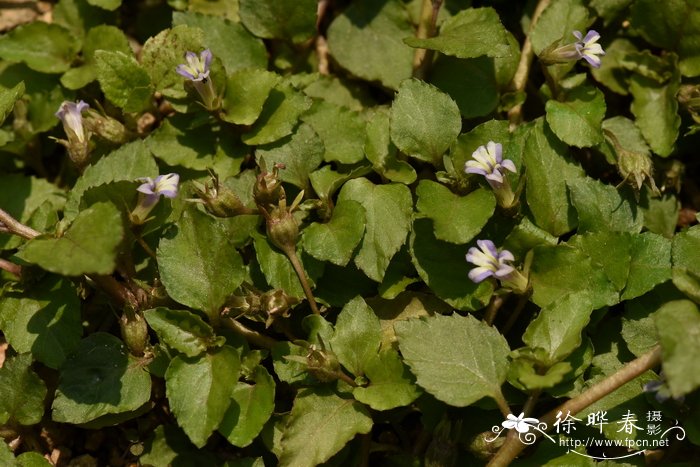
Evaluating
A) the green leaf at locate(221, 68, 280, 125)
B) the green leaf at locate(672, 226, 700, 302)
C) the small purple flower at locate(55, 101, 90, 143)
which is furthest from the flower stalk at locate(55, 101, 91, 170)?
the green leaf at locate(672, 226, 700, 302)

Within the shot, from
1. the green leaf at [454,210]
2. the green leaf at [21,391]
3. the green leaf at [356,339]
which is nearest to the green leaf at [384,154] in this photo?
the green leaf at [454,210]

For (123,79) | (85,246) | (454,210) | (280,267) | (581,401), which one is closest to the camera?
(85,246)

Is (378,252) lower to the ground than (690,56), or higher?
lower

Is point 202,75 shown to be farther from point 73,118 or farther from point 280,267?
point 280,267

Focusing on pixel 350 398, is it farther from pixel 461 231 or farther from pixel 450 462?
pixel 461 231

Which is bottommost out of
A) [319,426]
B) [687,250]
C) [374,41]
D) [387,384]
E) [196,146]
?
[319,426]

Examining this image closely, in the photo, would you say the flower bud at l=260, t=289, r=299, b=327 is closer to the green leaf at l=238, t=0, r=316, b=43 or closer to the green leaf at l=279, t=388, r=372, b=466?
the green leaf at l=279, t=388, r=372, b=466

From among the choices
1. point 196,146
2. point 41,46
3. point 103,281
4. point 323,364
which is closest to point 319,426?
point 323,364

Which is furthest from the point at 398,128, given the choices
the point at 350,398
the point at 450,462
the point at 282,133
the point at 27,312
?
the point at 27,312
